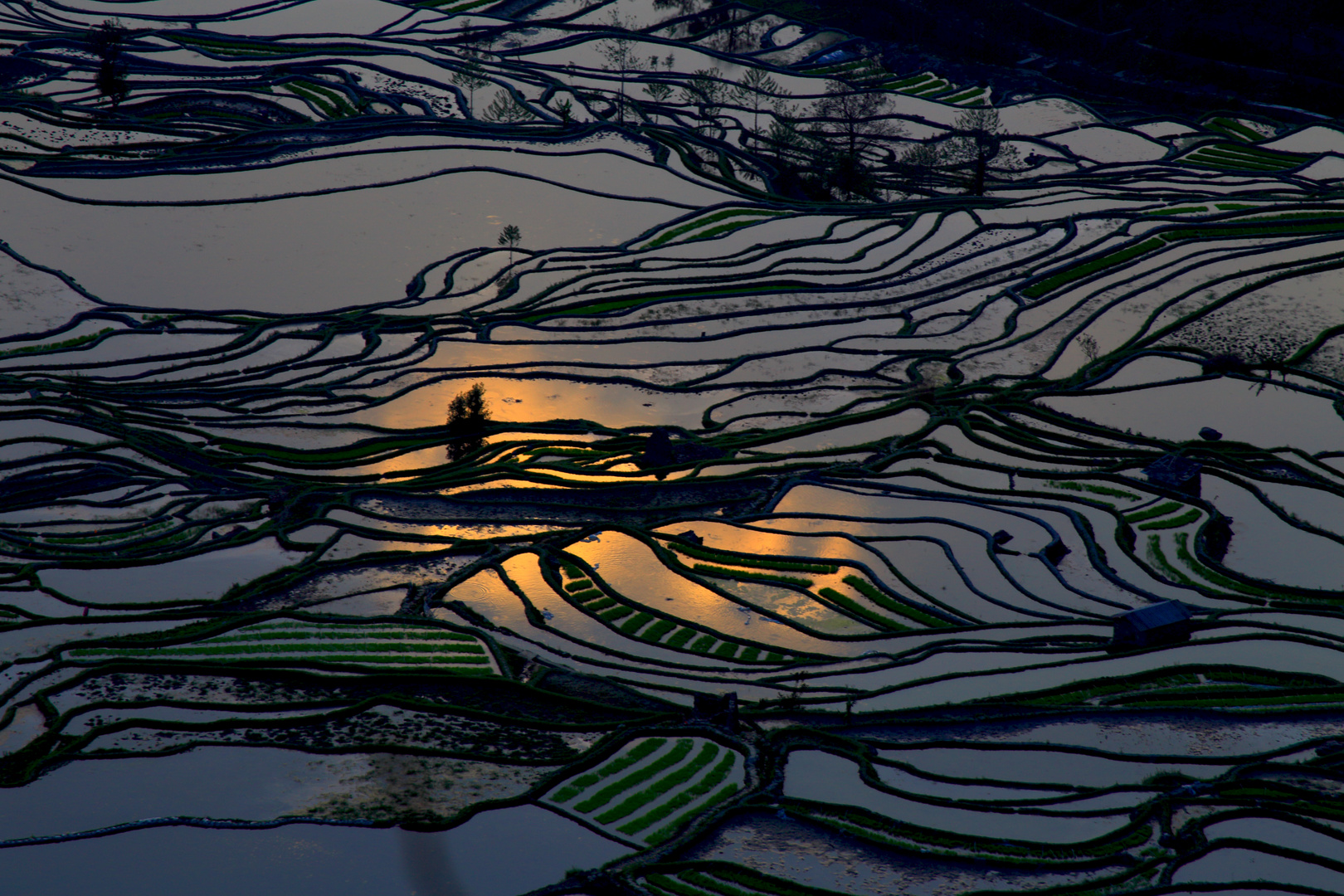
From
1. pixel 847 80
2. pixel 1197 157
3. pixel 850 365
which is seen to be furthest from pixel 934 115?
pixel 850 365

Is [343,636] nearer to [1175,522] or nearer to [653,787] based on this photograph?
[653,787]

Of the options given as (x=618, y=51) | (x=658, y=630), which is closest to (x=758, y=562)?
(x=658, y=630)

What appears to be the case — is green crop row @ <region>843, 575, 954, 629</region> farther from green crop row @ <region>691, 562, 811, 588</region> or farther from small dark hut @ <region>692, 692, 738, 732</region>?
small dark hut @ <region>692, 692, 738, 732</region>

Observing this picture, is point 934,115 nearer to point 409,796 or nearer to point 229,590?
point 229,590

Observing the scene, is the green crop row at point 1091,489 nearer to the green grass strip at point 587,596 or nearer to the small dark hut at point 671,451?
the small dark hut at point 671,451

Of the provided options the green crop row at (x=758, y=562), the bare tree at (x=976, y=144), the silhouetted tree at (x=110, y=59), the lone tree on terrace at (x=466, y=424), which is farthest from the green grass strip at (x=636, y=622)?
the silhouetted tree at (x=110, y=59)

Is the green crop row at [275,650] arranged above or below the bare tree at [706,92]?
below
